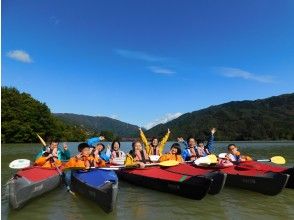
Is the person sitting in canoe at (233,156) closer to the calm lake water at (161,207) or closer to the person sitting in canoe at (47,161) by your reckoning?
the calm lake water at (161,207)

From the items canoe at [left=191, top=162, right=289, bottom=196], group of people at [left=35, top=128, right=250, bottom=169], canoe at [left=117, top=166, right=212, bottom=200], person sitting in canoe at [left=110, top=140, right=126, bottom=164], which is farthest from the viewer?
person sitting in canoe at [left=110, top=140, right=126, bottom=164]

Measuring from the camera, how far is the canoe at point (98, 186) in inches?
290

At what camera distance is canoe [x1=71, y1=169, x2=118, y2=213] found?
7375 mm

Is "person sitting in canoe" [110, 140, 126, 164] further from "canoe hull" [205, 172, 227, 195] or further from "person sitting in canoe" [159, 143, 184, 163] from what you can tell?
"canoe hull" [205, 172, 227, 195]

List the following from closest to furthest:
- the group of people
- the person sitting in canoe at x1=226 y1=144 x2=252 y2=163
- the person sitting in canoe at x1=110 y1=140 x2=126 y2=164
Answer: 1. the group of people
2. the person sitting in canoe at x1=226 y1=144 x2=252 y2=163
3. the person sitting in canoe at x1=110 y1=140 x2=126 y2=164

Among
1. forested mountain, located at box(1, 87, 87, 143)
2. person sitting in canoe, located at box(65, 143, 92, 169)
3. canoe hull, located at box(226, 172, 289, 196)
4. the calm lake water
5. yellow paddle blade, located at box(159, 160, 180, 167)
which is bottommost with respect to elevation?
the calm lake water

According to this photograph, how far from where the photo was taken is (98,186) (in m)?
8.00

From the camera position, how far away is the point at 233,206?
8914 millimetres

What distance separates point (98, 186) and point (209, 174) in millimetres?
3246

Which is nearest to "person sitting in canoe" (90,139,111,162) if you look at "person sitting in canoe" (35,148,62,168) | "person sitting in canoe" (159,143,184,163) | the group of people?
the group of people

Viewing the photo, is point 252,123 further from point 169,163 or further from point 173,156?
point 169,163

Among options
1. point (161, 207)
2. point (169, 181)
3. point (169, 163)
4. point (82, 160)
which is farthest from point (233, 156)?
point (82, 160)

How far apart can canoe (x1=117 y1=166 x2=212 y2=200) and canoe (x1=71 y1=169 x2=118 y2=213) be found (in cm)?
169

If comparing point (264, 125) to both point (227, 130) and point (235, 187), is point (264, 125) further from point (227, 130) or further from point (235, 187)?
point (235, 187)
